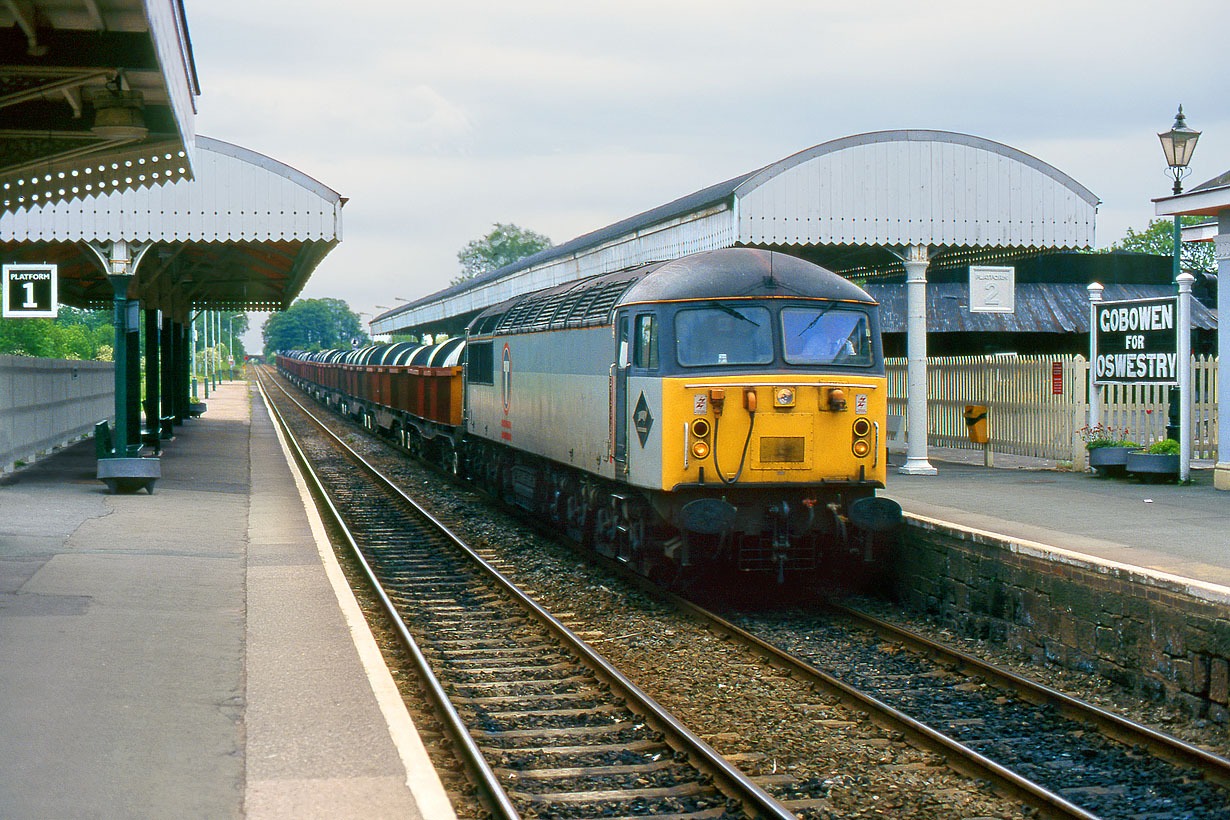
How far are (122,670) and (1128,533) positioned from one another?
8.41m

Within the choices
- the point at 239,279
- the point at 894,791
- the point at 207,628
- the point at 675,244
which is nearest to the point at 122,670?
the point at 207,628

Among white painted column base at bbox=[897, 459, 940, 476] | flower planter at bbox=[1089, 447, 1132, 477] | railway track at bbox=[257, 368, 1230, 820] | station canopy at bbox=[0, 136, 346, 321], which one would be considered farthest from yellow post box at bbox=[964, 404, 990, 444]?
station canopy at bbox=[0, 136, 346, 321]

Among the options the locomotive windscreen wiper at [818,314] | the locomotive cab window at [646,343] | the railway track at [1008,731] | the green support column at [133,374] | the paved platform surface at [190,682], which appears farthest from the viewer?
the green support column at [133,374]

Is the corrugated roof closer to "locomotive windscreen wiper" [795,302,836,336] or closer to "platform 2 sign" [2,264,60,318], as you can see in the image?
"locomotive windscreen wiper" [795,302,836,336]

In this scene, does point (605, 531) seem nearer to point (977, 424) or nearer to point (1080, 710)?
point (1080, 710)

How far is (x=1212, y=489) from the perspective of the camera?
1501cm

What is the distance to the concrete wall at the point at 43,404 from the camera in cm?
1997

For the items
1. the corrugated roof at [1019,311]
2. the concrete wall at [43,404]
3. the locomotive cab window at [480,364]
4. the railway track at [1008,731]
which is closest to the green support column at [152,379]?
the concrete wall at [43,404]

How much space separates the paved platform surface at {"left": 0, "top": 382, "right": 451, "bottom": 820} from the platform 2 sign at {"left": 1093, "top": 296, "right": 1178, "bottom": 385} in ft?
34.5

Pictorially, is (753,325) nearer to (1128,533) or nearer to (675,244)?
(1128,533)

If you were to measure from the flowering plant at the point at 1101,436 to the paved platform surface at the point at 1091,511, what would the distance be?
472 millimetres

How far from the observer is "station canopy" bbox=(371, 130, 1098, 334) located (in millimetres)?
17344

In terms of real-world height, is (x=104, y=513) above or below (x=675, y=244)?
below

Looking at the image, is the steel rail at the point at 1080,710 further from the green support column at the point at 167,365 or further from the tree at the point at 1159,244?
the tree at the point at 1159,244
